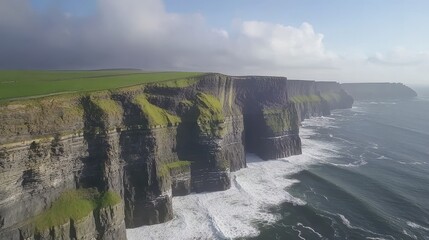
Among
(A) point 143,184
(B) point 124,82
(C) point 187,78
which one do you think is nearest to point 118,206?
(A) point 143,184

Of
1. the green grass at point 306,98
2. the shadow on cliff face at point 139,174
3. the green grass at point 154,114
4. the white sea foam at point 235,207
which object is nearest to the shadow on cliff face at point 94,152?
the shadow on cliff face at point 139,174

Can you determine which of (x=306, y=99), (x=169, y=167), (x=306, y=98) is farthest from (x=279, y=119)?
(x=306, y=98)

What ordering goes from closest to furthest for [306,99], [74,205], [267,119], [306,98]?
[74,205], [267,119], [306,99], [306,98]

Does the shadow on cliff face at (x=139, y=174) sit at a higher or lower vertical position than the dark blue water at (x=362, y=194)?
higher

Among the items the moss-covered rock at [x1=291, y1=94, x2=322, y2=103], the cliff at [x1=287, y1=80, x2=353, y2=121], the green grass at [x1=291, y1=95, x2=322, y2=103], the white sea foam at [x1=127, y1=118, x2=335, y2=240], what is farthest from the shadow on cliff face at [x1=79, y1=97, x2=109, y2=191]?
the moss-covered rock at [x1=291, y1=94, x2=322, y2=103]

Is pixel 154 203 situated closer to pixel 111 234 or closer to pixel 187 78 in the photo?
pixel 111 234

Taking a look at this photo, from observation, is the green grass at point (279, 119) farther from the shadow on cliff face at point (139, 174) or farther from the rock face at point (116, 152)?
the shadow on cliff face at point (139, 174)

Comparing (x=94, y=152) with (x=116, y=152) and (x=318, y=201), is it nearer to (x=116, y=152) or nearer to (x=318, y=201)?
(x=116, y=152)
